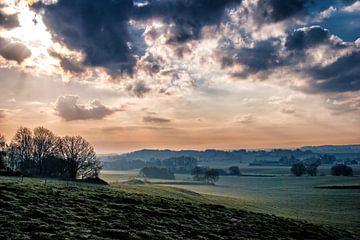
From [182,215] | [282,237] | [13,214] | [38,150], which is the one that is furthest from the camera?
[38,150]

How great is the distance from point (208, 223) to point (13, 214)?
1559 cm

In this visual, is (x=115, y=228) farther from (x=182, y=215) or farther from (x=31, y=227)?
(x=182, y=215)

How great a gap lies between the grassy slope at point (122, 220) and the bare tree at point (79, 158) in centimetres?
6160

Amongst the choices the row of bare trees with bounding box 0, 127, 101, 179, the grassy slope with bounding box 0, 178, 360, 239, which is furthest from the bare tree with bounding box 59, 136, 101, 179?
the grassy slope with bounding box 0, 178, 360, 239

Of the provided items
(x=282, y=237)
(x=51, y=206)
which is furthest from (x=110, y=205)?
(x=282, y=237)

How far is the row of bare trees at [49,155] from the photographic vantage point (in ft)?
308

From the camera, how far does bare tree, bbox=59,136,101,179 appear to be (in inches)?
3725

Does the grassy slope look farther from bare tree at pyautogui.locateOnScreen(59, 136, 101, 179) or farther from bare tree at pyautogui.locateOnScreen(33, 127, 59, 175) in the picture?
bare tree at pyautogui.locateOnScreen(33, 127, 59, 175)

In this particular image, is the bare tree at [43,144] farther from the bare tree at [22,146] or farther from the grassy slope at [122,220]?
the grassy slope at [122,220]

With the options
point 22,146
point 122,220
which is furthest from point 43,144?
point 122,220

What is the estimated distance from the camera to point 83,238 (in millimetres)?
20047

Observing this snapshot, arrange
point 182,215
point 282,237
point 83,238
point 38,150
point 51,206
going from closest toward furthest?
1. point 83,238
2. point 51,206
3. point 282,237
4. point 182,215
5. point 38,150

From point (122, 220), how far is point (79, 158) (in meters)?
76.5

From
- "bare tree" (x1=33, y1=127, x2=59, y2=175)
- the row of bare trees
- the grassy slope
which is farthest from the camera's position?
"bare tree" (x1=33, y1=127, x2=59, y2=175)
